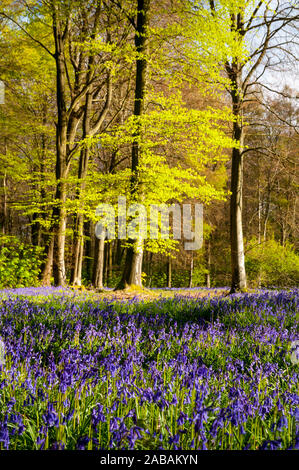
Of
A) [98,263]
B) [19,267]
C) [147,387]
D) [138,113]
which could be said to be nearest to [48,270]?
[19,267]

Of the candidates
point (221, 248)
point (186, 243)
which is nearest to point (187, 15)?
point (186, 243)

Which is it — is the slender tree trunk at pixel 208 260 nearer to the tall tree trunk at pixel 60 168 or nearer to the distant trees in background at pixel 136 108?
the distant trees in background at pixel 136 108

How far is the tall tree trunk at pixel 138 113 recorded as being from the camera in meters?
10.2

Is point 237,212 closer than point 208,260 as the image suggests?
Yes

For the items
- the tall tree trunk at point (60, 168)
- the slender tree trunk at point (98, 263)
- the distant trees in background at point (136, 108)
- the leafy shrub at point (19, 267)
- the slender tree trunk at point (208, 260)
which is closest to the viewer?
the distant trees in background at point (136, 108)

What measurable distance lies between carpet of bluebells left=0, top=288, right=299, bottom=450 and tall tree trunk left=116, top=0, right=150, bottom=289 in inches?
197

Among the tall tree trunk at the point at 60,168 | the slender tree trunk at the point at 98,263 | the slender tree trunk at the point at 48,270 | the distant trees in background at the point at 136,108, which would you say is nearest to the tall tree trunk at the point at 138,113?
the distant trees in background at the point at 136,108

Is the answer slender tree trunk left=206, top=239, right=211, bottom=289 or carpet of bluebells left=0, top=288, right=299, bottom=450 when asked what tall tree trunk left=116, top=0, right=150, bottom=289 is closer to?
carpet of bluebells left=0, top=288, right=299, bottom=450

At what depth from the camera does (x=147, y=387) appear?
2.52 meters

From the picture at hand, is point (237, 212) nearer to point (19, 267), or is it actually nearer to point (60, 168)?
point (60, 168)

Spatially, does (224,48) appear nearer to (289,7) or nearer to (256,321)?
(289,7)

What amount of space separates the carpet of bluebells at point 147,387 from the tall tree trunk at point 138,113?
16.4 ft

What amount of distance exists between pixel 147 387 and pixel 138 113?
30.8 ft

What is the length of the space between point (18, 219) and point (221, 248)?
1985cm
